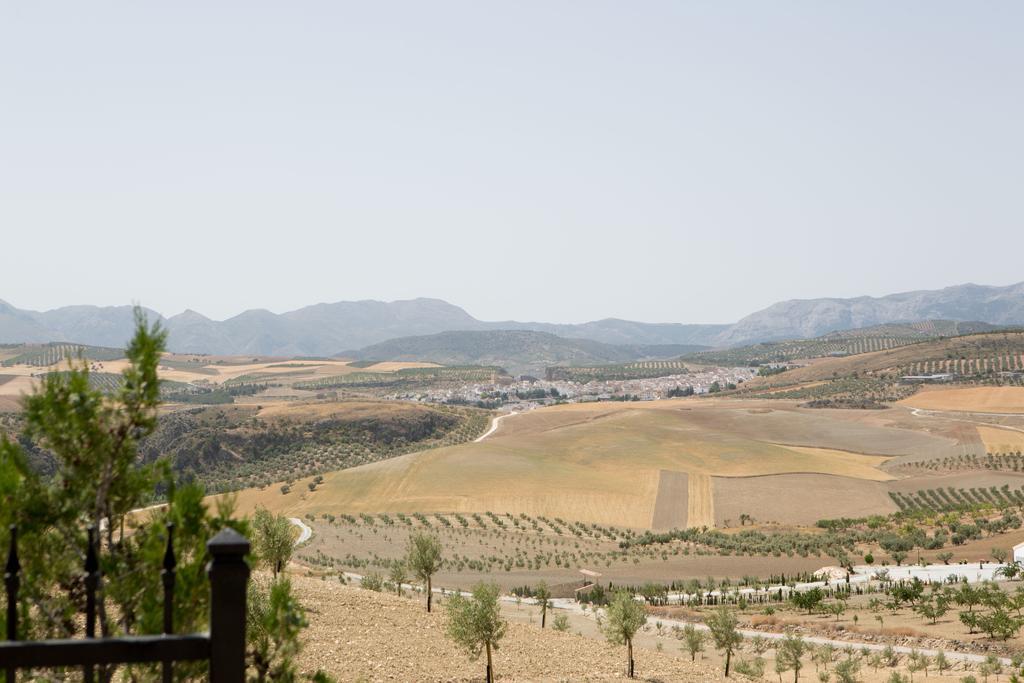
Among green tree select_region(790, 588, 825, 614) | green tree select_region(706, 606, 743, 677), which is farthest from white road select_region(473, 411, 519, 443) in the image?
green tree select_region(706, 606, 743, 677)

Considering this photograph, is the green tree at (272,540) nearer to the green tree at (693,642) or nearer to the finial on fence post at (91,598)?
the green tree at (693,642)

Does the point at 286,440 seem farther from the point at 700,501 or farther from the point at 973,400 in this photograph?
the point at 973,400

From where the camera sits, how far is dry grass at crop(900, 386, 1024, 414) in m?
140

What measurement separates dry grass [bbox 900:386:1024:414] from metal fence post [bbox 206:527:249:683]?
158 meters

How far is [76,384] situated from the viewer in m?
5.76

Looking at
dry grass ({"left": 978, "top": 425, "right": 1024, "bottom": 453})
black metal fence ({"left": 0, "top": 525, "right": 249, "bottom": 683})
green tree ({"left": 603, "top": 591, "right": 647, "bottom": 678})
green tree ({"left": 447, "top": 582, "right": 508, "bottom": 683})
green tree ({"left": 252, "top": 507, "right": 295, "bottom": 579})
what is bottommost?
dry grass ({"left": 978, "top": 425, "right": 1024, "bottom": 453})

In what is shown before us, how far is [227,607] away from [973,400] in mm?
170158

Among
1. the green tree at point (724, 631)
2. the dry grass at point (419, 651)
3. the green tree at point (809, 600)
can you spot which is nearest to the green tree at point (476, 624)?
the dry grass at point (419, 651)

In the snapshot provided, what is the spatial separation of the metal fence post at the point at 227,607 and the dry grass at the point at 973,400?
158m

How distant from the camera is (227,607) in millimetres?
4043

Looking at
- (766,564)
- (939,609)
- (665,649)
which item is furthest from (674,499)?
(665,649)

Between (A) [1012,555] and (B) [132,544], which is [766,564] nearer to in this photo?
(A) [1012,555]

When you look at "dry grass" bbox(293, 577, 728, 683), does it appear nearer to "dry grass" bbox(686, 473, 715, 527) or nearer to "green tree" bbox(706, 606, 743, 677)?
"green tree" bbox(706, 606, 743, 677)

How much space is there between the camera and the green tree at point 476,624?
995 inches
